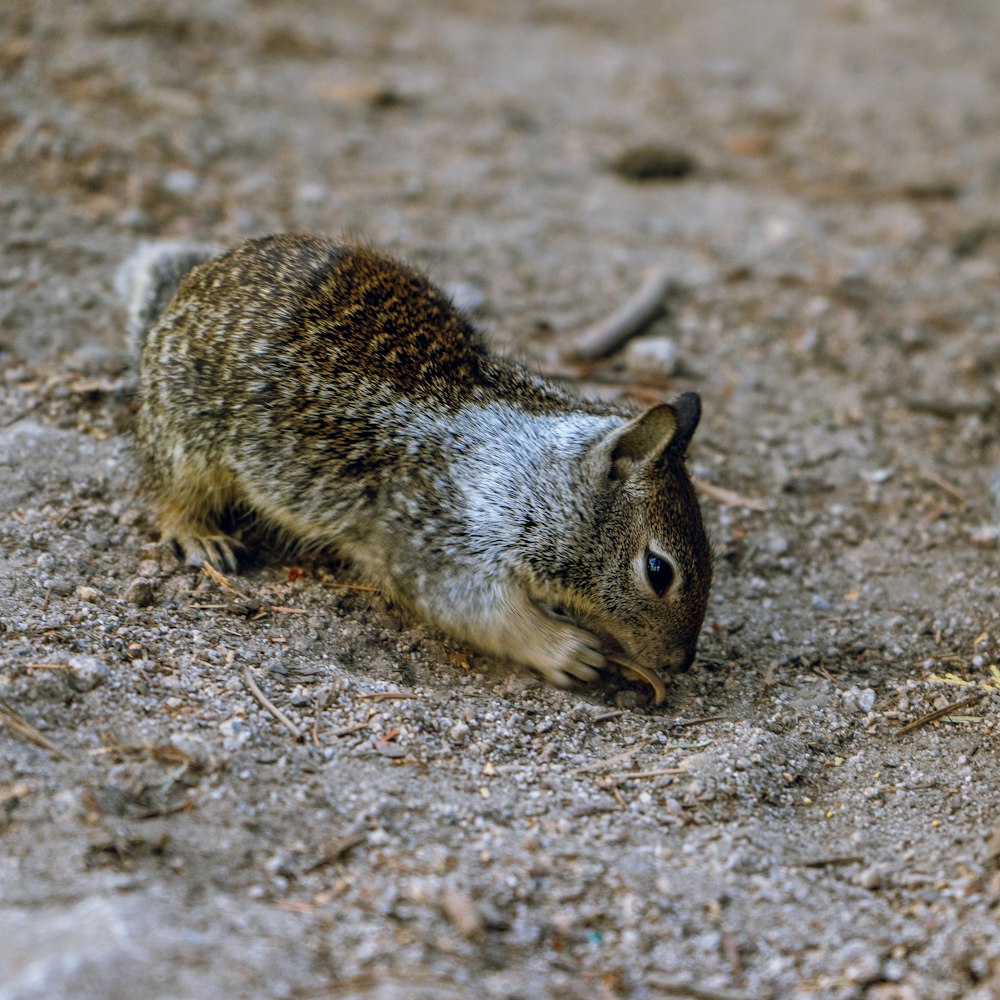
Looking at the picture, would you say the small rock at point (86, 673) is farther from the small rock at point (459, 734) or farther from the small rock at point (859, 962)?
the small rock at point (859, 962)

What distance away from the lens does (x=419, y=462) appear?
4.54m

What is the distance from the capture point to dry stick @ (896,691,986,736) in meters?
4.21

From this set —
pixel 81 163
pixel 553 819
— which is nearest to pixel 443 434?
pixel 553 819

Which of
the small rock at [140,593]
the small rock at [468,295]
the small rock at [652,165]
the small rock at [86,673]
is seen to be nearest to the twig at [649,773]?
the small rock at [86,673]

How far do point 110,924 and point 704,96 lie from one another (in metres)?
8.07

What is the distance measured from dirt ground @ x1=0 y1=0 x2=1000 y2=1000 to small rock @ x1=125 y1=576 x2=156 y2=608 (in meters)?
0.02

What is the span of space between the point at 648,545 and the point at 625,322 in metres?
2.48

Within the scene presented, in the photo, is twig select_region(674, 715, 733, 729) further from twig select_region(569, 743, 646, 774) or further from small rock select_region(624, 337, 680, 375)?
small rock select_region(624, 337, 680, 375)

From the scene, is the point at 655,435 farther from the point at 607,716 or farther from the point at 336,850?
the point at 336,850

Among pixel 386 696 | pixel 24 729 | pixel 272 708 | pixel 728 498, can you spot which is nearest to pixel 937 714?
pixel 728 498

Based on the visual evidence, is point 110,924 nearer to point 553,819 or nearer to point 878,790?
point 553,819

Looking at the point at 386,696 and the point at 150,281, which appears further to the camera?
the point at 150,281

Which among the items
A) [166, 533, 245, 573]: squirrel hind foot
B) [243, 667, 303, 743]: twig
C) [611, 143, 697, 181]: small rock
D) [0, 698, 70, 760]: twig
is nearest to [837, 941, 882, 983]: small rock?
[243, 667, 303, 743]: twig

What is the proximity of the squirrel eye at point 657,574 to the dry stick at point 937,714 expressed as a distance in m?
0.99
